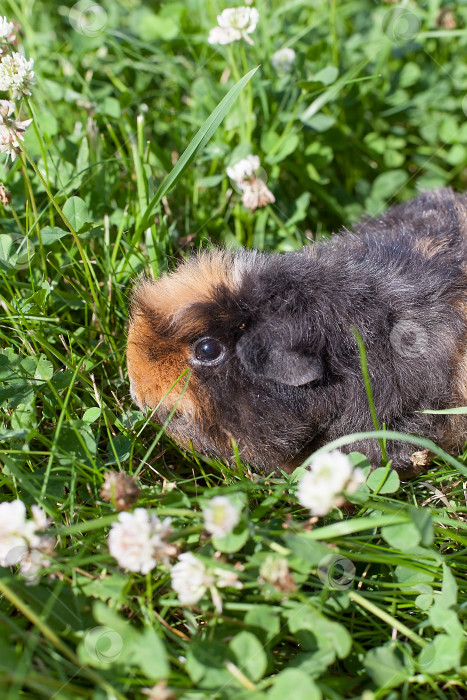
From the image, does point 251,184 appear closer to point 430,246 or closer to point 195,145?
point 195,145

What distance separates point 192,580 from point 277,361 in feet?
2.89

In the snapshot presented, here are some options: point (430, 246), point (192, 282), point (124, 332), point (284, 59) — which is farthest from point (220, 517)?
point (284, 59)

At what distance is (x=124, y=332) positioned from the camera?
2781mm

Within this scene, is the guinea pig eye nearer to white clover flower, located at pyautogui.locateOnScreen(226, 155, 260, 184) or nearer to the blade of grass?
the blade of grass

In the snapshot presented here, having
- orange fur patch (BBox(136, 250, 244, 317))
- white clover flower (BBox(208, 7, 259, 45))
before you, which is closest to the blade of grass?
→ orange fur patch (BBox(136, 250, 244, 317))

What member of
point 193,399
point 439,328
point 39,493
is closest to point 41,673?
point 39,493

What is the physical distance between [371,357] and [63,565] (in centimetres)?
132

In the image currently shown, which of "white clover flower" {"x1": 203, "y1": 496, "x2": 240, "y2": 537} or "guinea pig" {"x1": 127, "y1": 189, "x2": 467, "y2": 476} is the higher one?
"white clover flower" {"x1": 203, "y1": 496, "x2": 240, "y2": 537}

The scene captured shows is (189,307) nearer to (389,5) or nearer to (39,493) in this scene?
(39,493)

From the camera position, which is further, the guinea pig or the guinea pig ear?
the guinea pig

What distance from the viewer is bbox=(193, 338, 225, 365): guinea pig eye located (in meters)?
2.31

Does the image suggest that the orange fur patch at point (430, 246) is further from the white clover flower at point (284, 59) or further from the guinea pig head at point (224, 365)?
the white clover flower at point (284, 59)

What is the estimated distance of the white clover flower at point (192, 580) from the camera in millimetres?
1583

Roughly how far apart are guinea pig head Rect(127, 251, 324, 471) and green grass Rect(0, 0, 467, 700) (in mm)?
140
